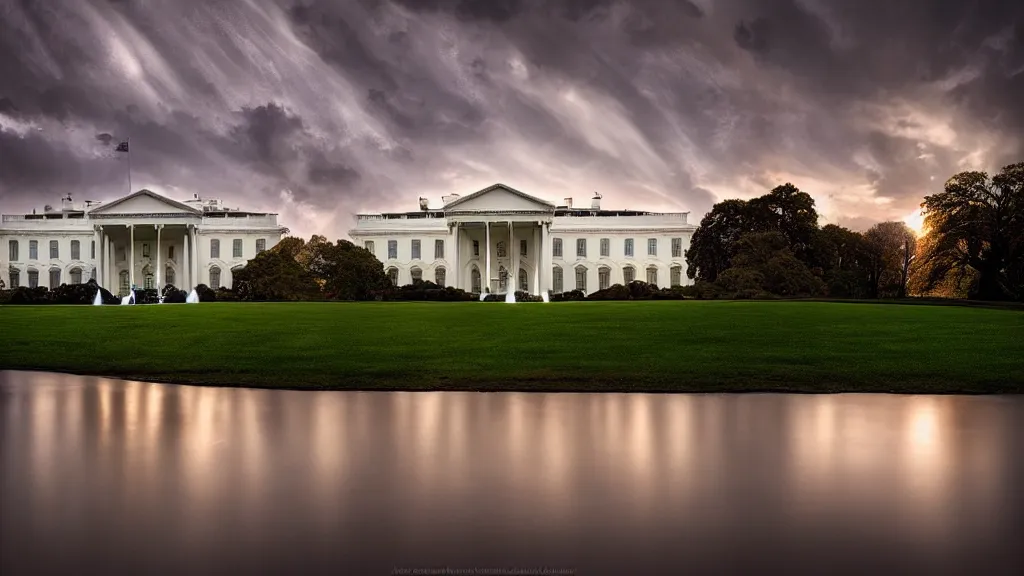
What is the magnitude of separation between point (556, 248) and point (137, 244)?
40788 millimetres

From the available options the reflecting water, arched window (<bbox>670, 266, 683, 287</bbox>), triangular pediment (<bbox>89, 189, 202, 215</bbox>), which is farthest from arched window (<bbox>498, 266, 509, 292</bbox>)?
the reflecting water

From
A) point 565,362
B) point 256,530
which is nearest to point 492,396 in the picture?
point 565,362

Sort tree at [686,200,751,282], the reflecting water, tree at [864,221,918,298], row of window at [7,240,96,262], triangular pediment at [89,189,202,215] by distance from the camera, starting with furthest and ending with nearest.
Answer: row of window at [7,240,96,262], triangular pediment at [89,189,202,215], tree at [864,221,918,298], tree at [686,200,751,282], the reflecting water

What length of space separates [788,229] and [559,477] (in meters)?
55.5

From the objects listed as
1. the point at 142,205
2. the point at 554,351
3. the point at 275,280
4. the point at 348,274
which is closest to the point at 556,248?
the point at 348,274

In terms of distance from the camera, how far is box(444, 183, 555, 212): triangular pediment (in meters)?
71.1

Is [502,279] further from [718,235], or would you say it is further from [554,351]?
→ [554,351]

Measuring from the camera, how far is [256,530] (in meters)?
4.83

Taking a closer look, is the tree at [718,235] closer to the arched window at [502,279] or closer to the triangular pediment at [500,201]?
the triangular pediment at [500,201]

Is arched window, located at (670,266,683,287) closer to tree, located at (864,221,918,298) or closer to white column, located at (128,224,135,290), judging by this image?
tree, located at (864,221,918,298)

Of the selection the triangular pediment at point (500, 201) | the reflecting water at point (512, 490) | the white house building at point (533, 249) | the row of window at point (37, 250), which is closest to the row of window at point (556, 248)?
the white house building at point (533, 249)

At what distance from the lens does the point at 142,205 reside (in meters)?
76.7

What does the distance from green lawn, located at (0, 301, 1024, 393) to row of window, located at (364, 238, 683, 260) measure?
5286 centimetres

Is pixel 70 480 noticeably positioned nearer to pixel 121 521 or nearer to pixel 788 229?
pixel 121 521
